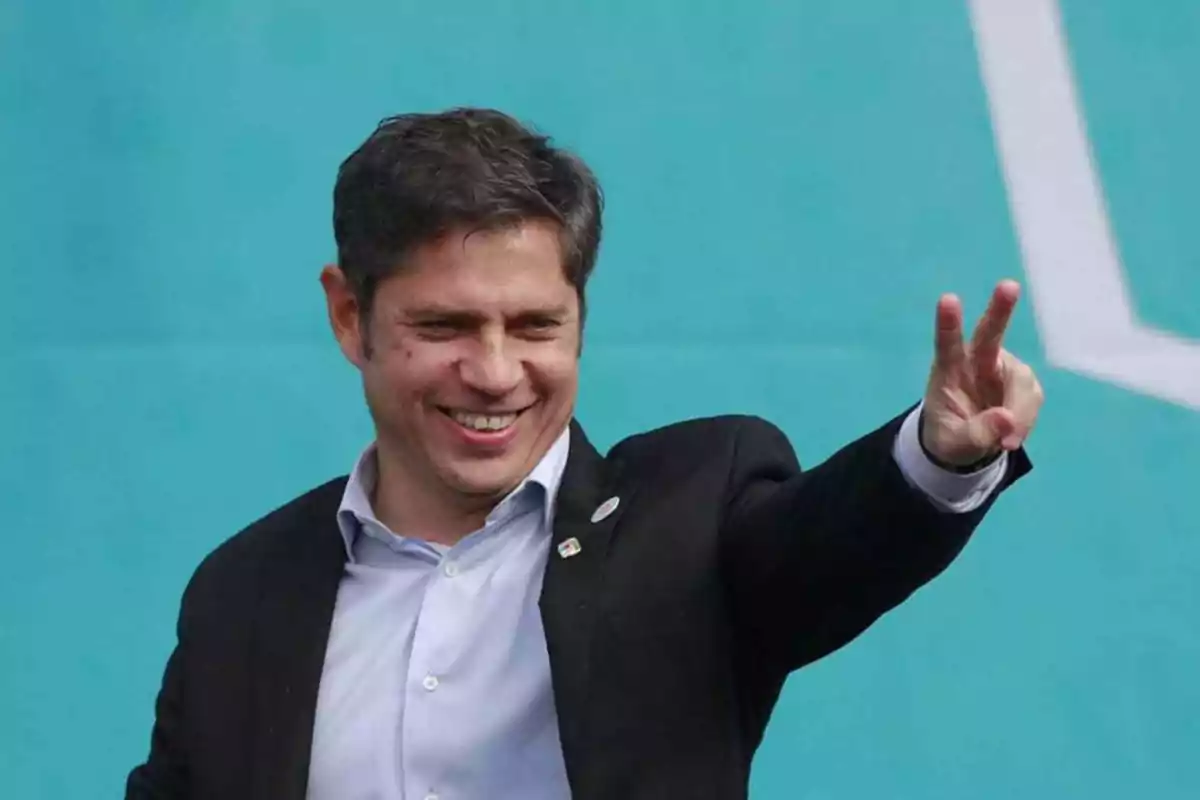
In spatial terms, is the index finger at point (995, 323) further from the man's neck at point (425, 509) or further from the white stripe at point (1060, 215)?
the white stripe at point (1060, 215)

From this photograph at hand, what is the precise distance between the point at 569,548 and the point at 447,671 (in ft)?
0.38

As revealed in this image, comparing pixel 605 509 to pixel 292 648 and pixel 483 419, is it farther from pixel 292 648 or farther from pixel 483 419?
pixel 292 648

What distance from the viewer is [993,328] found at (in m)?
0.75

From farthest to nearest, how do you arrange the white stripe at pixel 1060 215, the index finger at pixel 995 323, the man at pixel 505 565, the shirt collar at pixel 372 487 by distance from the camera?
1. the white stripe at pixel 1060 215
2. the shirt collar at pixel 372 487
3. the man at pixel 505 565
4. the index finger at pixel 995 323

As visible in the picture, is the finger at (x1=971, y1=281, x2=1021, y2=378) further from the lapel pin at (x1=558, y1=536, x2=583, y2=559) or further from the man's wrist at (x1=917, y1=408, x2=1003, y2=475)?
the lapel pin at (x1=558, y1=536, x2=583, y2=559)

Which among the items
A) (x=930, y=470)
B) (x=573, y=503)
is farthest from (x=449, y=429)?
(x=930, y=470)

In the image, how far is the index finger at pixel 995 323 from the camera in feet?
2.41

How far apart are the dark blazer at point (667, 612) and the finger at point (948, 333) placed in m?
0.06

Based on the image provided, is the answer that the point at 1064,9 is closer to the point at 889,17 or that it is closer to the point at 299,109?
the point at 889,17

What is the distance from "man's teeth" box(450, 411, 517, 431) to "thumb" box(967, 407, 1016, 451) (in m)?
0.34

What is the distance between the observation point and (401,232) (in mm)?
964

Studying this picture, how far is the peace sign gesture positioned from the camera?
0.75 metres

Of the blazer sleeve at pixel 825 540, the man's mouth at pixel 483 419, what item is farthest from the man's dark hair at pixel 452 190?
the blazer sleeve at pixel 825 540

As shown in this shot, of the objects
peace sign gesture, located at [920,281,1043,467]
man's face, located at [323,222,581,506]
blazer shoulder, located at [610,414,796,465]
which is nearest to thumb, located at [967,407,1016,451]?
peace sign gesture, located at [920,281,1043,467]
